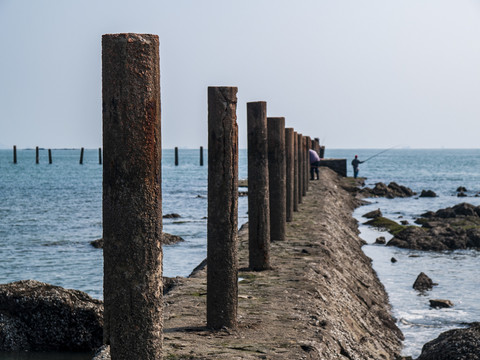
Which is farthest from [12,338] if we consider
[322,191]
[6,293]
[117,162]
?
[322,191]

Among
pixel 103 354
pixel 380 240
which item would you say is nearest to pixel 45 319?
pixel 103 354

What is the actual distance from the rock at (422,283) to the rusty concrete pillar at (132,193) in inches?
385

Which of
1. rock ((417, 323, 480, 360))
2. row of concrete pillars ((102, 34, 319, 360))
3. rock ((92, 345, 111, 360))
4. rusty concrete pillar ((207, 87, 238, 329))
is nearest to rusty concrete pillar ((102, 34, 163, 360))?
row of concrete pillars ((102, 34, 319, 360))

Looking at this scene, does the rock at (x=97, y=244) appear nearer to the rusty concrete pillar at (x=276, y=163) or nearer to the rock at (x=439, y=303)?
the rusty concrete pillar at (x=276, y=163)

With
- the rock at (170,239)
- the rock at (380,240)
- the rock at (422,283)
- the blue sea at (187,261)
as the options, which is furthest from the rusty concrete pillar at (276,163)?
the rock at (380,240)

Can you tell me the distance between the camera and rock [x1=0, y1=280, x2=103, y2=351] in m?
7.54

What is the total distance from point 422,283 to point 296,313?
23.1 feet

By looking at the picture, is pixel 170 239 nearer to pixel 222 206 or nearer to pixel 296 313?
pixel 296 313

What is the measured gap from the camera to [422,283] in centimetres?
1294

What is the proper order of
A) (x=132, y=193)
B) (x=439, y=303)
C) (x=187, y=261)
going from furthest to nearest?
(x=187, y=261)
(x=439, y=303)
(x=132, y=193)

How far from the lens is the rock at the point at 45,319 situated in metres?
7.54

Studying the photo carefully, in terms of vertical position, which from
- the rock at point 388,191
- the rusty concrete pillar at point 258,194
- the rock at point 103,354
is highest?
the rusty concrete pillar at point 258,194

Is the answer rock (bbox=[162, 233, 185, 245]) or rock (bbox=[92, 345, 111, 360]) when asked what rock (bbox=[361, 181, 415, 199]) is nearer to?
rock (bbox=[162, 233, 185, 245])

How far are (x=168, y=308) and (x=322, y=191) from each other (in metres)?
17.3
